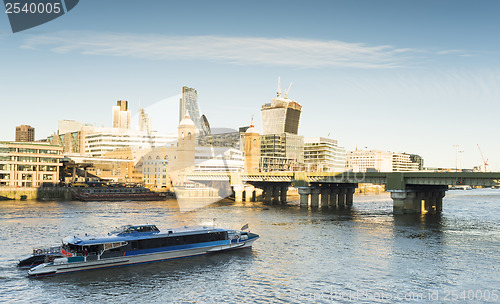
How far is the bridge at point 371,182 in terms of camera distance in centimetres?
10162

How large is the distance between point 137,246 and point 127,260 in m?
2.02

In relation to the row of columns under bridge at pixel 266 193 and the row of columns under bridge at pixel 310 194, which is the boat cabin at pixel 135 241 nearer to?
the row of columns under bridge at pixel 310 194

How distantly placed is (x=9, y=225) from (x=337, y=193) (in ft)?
321

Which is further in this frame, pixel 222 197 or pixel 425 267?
pixel 222 197

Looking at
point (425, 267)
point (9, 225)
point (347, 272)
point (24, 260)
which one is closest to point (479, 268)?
point (425, 267)

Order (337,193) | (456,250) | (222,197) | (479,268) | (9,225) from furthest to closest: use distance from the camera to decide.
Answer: (222,197), (337,193), (9,225), (456,250), (479,268)

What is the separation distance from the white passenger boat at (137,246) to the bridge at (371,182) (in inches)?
2270

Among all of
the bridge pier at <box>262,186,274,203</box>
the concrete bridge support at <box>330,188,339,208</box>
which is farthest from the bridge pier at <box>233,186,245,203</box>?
the concrete bridge support at <box>330,188,339,208</box>

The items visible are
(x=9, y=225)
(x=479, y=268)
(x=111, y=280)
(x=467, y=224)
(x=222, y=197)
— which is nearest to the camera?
(x=111, y=280)

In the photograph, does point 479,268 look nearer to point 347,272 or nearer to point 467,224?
point 347,272

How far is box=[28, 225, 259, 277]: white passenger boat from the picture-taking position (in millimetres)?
50688

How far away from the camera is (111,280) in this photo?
4766cm

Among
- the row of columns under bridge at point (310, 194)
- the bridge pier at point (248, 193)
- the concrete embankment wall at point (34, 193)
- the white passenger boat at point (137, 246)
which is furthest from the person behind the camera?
the bridge pier at point (248, 193)

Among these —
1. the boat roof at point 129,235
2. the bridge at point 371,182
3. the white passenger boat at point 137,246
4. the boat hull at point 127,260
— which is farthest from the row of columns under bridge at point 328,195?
the boat roof at point 129,235
